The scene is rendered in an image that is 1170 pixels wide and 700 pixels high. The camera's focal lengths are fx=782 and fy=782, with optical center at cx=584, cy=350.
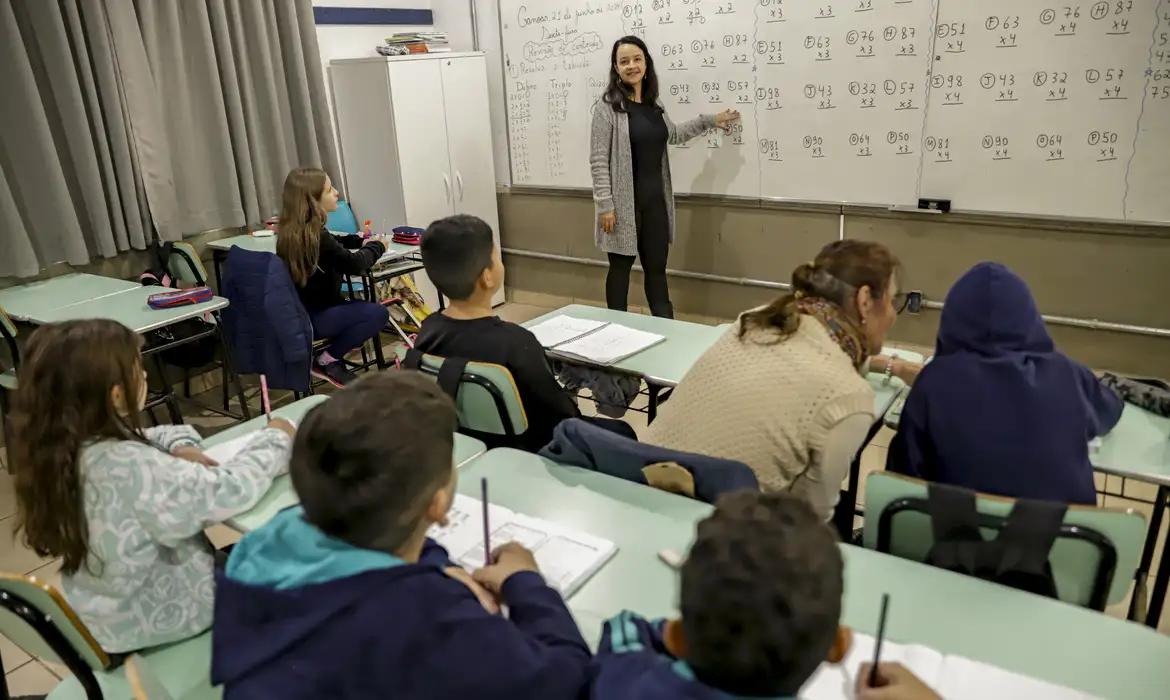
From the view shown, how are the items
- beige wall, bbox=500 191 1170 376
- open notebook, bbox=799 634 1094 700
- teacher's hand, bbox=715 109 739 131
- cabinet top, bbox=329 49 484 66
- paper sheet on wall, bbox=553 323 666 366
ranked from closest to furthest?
open notebook, bbox=799 634 1094 700, paper sheet on wall, bbox=553 323 666 366, beige wall, bbox=500 191 1170 376, teacher's hand, bbox=715 109 739 131, cabinet top, bbox=329 49 484 66

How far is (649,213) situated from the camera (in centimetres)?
424

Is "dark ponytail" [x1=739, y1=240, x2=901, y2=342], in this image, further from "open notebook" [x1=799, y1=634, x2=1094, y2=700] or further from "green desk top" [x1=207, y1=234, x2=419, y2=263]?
"green desk top" [x1=207, y1=234, x2=419, y2=263]

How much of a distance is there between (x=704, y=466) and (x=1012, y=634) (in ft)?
1.81

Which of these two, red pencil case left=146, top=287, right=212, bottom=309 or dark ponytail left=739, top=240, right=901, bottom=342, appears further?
red pencil case left=146, top=287, right=212, bottom=309

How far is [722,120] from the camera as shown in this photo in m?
4.23

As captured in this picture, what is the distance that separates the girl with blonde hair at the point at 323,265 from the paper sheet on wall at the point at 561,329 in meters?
1.20

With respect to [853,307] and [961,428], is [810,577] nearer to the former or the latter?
[961,428]

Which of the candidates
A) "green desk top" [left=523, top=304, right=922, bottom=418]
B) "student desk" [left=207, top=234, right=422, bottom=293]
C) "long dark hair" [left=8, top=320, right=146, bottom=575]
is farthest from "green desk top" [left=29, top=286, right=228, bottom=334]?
"long dark hair" [left=8, top=320, right=146, bottom=575]

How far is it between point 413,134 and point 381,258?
116 centimetres

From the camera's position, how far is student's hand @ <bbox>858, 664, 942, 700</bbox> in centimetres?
95

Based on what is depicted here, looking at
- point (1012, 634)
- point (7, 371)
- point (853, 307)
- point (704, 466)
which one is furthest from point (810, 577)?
point (7, 371)

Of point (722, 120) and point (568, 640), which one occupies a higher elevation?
point (722, 120)

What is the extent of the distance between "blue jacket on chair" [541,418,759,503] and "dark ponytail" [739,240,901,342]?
1.08ft

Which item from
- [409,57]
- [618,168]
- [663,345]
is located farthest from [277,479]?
[409,57]
